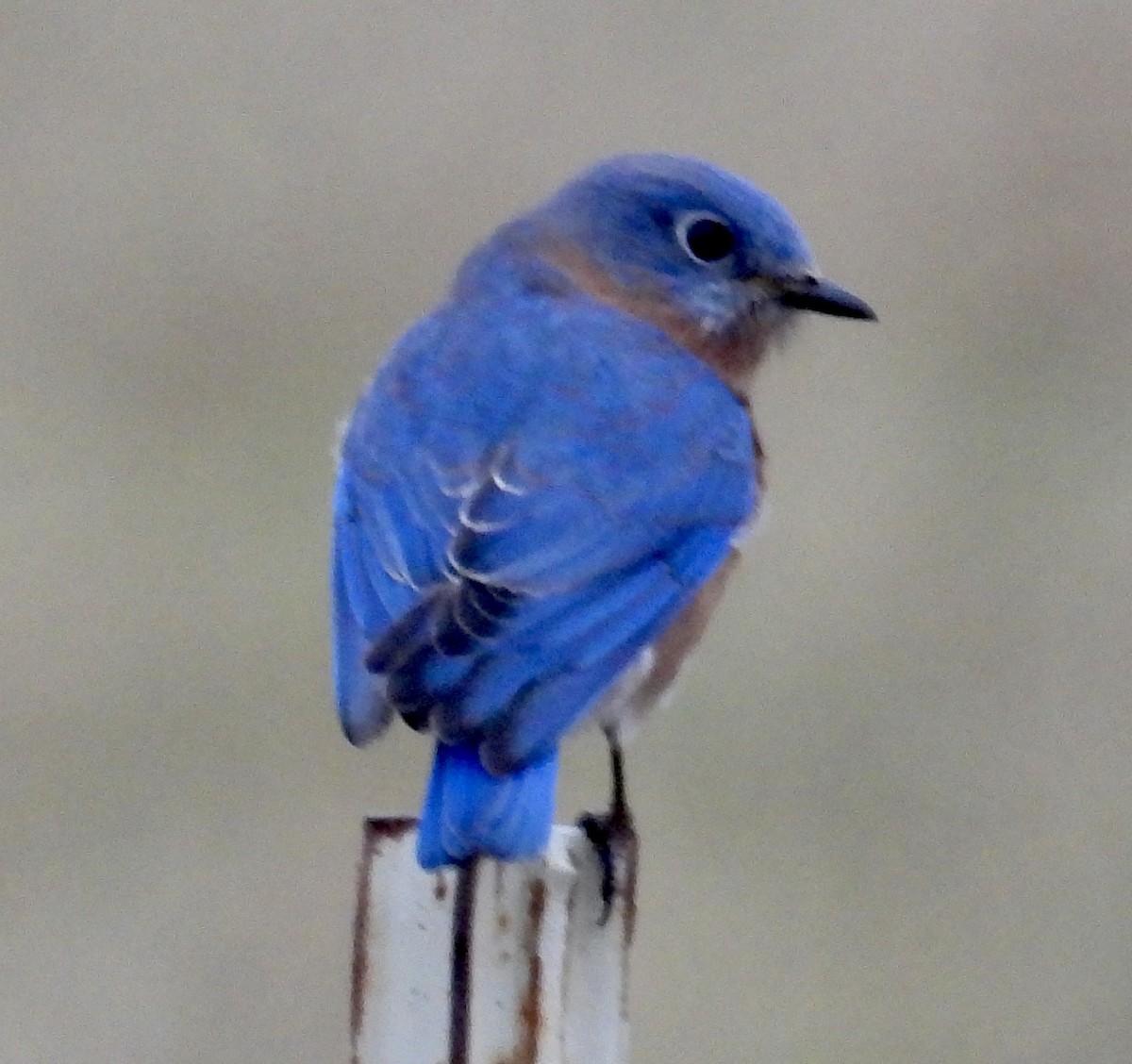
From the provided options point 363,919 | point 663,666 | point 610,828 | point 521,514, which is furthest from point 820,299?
point 363,919

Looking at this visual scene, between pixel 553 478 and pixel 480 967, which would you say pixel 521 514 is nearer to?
pixel 553 478

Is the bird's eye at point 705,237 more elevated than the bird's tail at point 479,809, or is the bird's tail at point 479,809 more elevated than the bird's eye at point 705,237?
the bird's eye at point 705,237

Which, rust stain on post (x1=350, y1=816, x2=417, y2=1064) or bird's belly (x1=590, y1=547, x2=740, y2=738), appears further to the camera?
bird's belly (x1=590, y1=547, x2=740, y2=738)

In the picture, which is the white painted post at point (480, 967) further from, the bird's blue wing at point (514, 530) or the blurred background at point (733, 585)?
the blurred background at point (733, 585)

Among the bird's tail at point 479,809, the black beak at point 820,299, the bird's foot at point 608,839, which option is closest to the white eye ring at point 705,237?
the black beak at point 820,299

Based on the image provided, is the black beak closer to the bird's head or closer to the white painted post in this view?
the bird's head

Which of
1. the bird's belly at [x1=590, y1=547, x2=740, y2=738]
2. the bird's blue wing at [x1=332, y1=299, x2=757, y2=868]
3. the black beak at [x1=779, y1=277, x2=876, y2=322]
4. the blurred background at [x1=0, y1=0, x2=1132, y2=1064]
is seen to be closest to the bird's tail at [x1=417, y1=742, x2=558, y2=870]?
the bird's blue wing at [x1=332, y1=299, x2=757, y2=868]

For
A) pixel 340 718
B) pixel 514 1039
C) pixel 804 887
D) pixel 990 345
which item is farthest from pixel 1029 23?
pixel 514 1039

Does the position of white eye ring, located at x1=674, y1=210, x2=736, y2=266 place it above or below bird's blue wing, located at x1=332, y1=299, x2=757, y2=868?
above
